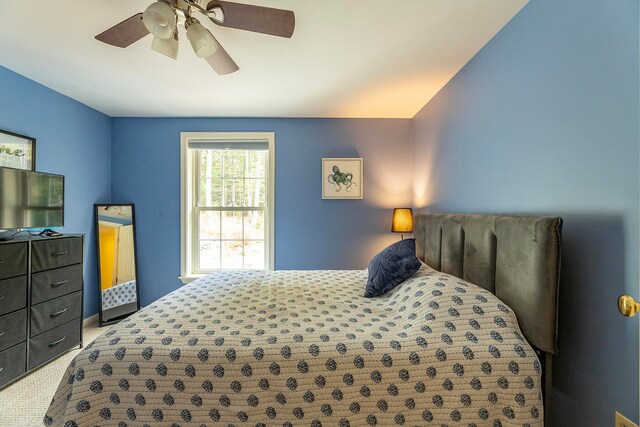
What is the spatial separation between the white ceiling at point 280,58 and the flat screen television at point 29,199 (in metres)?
0.89

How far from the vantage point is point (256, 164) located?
3.48 meters

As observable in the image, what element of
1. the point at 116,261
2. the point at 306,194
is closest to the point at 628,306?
the point at 306,194

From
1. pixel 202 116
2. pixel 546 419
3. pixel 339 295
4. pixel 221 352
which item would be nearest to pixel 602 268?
pixel 546 419

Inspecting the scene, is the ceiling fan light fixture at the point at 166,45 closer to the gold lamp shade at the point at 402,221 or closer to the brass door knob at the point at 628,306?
the brass door knob at the point at 628,306

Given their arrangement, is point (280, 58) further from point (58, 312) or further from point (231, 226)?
point (58, 312)

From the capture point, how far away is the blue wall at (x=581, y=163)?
40.2 inches

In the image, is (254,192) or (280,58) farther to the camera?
(254,192)

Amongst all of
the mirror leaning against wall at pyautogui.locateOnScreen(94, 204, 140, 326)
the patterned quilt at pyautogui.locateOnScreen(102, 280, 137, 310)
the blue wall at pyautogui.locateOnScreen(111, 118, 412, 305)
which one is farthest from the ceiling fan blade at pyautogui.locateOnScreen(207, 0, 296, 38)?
the patterned quilt at pyautogui.locateOnScreen(102, 280, 137, 310)

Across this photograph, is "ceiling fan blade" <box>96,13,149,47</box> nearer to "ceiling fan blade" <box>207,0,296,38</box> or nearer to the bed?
"ceiling fan blade" <box>207,0,296,38</box>

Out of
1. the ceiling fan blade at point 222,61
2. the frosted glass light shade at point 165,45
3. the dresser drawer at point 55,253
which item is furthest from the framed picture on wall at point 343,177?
the dresser drawer at point 55,253

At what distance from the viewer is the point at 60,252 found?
7.80 feet

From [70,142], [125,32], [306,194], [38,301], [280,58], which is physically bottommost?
[38,301]

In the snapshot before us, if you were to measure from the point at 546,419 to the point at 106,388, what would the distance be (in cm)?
183

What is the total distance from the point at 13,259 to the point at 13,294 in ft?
0.82
